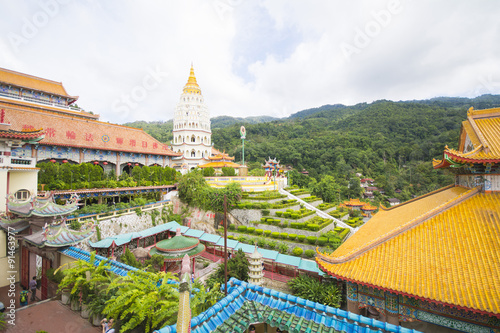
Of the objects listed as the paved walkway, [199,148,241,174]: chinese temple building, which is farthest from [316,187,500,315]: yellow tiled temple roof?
[199,148,241,174]: chinese temple building

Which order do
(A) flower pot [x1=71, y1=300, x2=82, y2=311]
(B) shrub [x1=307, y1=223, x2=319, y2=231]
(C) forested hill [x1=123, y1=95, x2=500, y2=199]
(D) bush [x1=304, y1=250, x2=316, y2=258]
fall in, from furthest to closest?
(C) forested hill [x1=123, y1=95, x2=500, y2=199]
(B) shrub [x1=307, y1=223, x2=319, y2=231]
(D) bush [x1=304, y1=250, x2=316, y2=258]
(A) flower pot [x1=71, y1=300, x2=82, y2=311]

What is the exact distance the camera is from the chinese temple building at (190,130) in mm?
37062

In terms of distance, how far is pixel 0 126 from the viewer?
11.7 m

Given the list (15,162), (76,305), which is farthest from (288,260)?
(15,162)

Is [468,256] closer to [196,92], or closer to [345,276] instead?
[345,276]

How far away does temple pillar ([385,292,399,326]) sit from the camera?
6.60m

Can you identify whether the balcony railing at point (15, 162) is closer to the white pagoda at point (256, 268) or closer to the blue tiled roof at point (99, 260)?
the blue tiled roof at point (99, 260)

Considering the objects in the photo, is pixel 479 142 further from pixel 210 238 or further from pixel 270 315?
pixel 210 238

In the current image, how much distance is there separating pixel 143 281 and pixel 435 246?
8601mm

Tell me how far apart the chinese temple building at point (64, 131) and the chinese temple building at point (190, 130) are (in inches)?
274

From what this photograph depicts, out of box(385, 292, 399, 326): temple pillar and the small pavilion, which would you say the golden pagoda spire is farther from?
box(385, 292, 399, 326): temple pillar

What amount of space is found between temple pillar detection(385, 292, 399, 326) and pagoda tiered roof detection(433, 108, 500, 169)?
15.5 ft

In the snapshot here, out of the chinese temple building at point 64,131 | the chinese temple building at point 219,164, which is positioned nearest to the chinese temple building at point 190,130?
the chinese temple building at point 219,164

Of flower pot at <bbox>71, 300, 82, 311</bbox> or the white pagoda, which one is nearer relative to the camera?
flower pot at <bbox>71, 300, 82, 311</bbox>
